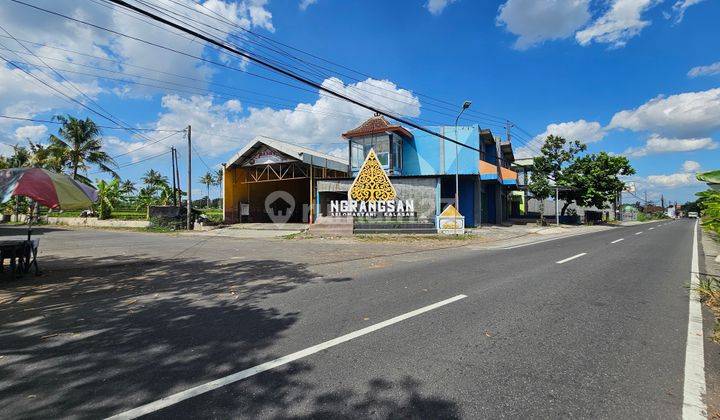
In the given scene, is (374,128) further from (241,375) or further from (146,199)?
(146,199)

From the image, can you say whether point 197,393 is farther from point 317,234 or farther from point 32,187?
point 317,234

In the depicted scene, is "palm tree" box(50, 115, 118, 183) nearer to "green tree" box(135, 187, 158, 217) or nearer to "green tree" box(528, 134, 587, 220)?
"green tree" box(135, 187, 158, 217)

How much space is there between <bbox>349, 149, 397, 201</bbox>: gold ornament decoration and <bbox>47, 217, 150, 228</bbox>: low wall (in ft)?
60.2

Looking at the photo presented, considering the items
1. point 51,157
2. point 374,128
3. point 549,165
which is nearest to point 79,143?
point 51,157

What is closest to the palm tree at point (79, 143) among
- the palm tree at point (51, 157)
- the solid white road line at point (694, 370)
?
the palm tree at point (51, 157)

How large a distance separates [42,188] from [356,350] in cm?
777

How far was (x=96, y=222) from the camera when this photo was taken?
32.3 m

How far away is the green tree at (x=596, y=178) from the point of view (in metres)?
34.1

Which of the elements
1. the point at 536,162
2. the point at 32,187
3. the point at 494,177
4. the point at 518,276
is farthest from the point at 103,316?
the point at 536,162

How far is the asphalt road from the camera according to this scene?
289 cm

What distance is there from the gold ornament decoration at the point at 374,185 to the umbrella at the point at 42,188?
15.2m

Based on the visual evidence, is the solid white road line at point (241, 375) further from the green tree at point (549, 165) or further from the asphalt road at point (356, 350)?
the green tree at point (549, 165)

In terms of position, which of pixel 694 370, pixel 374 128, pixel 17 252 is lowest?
pixel 694 370

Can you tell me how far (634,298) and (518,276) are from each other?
2.19m
